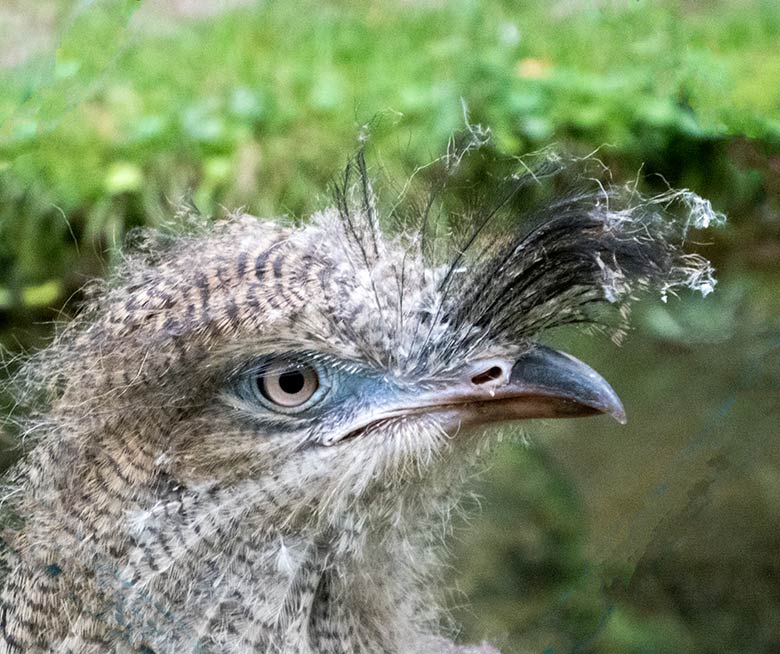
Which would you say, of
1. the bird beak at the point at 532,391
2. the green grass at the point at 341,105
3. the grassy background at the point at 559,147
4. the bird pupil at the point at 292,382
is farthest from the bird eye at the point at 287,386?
the green grass at the point at 341,105

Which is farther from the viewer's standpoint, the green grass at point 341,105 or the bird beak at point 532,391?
the green grass at point 341,105

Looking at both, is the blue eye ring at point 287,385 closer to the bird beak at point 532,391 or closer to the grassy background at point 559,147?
the bird beak at point 532,391

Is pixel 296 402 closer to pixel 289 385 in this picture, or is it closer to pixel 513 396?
pixel 289 385

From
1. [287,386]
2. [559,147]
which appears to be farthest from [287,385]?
[559,147]

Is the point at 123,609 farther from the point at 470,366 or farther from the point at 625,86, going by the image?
the point at 625,86

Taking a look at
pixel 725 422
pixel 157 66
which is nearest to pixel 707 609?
pixel 725 422

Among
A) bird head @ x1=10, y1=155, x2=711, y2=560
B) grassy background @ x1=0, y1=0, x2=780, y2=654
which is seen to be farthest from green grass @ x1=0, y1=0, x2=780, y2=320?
bird head @ x1=10, y1=155, x2=711, y2=560
